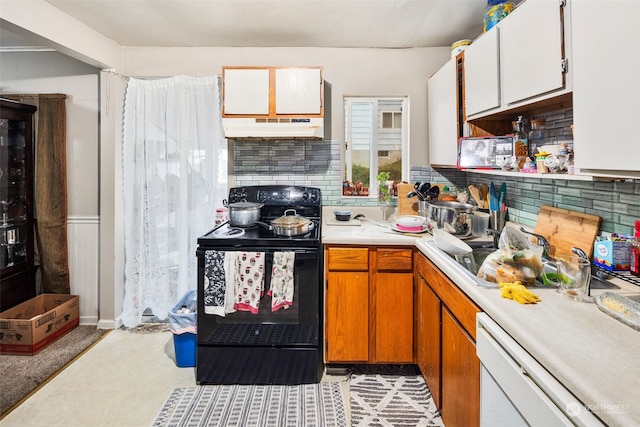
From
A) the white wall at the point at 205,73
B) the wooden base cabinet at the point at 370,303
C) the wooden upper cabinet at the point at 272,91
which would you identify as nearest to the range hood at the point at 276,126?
the wooden upper cabinet at the point at 272,91

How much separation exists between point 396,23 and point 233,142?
60.7 inches

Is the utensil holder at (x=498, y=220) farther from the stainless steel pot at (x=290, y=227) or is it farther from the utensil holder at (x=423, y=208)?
the stainless steel pot at (x=290, y=227)

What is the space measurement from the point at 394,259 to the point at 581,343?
137 centimetres

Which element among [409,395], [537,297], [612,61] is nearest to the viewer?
[612,61]

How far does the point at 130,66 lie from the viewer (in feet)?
10.1

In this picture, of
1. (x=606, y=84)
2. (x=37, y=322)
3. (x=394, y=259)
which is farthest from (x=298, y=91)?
(x=37, y=322)

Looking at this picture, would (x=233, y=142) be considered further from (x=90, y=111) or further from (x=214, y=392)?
(x=214, y=392)

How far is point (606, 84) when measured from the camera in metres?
1.16

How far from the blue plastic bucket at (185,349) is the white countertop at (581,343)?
5.97 ft

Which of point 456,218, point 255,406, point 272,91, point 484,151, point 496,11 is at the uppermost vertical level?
point 496,11

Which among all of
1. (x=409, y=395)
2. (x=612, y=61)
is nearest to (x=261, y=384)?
(x=409, y=395)

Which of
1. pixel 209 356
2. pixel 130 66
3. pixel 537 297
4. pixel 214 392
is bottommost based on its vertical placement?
pixel 214 392

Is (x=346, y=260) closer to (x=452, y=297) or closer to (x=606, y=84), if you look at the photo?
(x=452, y=297)

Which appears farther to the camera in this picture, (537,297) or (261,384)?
(261,384)
